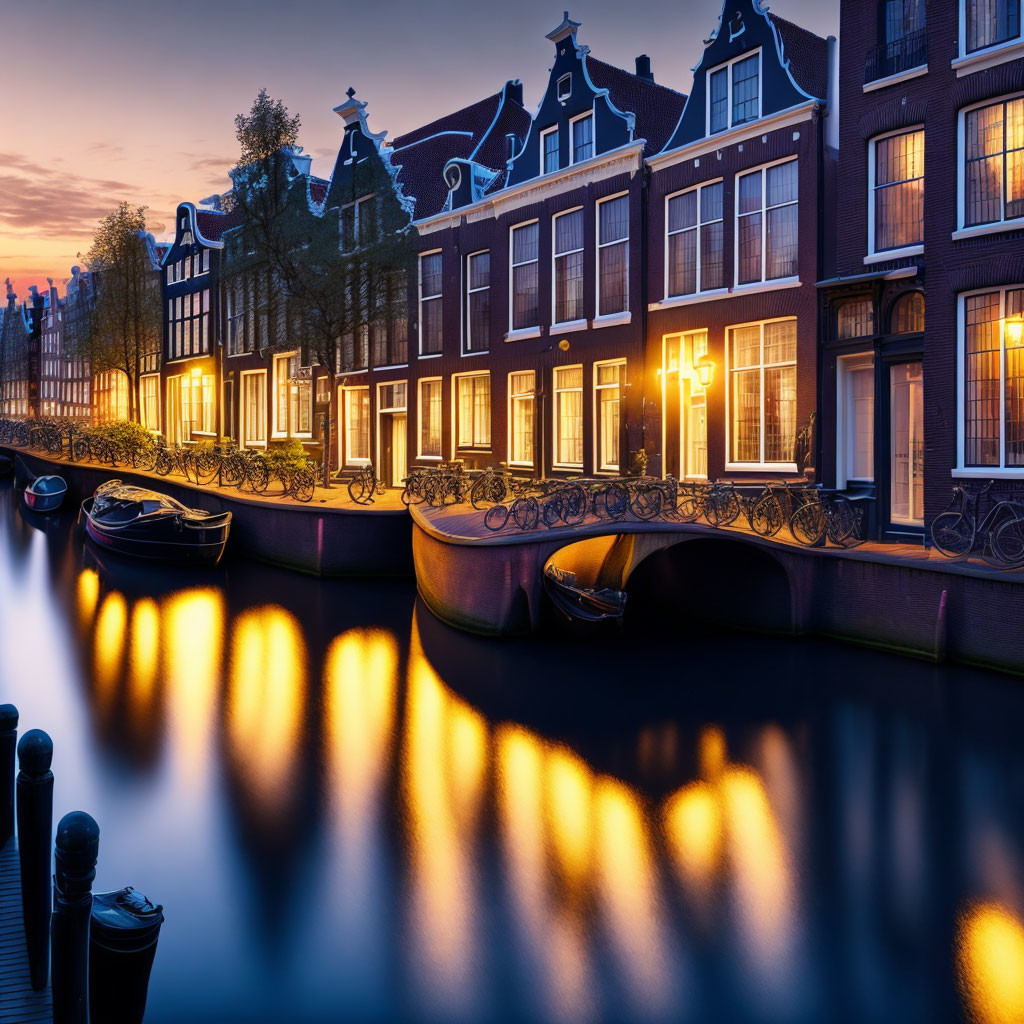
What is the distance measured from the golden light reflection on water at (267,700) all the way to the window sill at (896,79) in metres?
13.5

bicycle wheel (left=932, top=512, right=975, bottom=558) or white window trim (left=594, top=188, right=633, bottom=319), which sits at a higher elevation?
white window trim (left=594, top=188, right=633, bottom=319)

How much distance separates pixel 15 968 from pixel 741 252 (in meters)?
18.3

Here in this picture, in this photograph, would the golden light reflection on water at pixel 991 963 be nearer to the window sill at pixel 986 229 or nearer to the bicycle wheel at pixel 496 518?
the bicycle wheel at pixel 496 518

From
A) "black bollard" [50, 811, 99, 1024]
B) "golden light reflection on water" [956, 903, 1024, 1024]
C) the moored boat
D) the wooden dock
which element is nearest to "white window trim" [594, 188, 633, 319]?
"golden light reflection on water" [956, 903, 1024, 1024]

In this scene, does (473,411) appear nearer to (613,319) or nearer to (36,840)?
(613,319)

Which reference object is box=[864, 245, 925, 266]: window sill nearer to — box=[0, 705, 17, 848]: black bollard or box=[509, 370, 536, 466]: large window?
box=[509, 370, 536, 466]: large window

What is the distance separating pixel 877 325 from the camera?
17344 millimetres

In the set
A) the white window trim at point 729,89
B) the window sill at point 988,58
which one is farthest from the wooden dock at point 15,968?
the white window trim at point 729,89

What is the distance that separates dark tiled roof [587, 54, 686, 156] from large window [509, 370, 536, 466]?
6.52m

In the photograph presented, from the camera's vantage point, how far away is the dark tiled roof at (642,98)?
79.0ft

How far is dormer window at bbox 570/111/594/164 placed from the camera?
2422 cm

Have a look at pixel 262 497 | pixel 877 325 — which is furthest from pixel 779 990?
pixel 262 497

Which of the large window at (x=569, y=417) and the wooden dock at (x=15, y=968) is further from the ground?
the large window at (x=569, y=417)

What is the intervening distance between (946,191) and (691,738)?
9.88 metres
